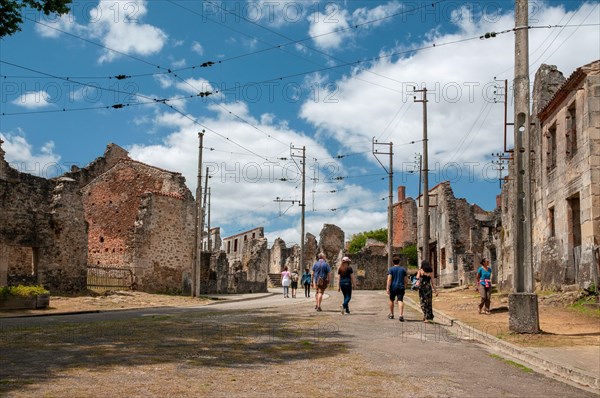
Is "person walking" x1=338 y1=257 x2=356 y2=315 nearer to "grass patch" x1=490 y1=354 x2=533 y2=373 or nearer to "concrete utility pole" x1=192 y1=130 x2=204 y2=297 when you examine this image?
"grass patch" x1=490 y1=354 x2=533 y2=373

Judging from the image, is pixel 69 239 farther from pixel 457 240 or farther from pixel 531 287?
pixel 457 240

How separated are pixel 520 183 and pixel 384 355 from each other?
18.6 ft

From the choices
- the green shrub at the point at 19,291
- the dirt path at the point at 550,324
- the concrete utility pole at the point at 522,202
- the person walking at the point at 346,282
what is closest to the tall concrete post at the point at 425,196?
the dirt path at the point at 550,324

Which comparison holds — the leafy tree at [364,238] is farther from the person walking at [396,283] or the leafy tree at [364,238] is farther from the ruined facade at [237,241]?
the person walking at [396,283]

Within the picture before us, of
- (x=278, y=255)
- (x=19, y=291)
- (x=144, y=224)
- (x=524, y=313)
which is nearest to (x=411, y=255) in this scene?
(x=278, y=255)

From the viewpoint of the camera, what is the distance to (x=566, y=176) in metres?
21.1

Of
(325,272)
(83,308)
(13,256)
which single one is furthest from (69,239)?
(325,272)

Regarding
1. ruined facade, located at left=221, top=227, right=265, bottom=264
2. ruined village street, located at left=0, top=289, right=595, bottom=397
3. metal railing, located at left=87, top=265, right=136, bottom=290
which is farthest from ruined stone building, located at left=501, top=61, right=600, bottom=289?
ruined facade, located at left=221, top=227, right=265, bottom=264

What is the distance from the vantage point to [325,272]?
18.3 meters

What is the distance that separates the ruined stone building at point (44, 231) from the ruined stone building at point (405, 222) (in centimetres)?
4731

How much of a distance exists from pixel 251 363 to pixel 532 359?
15.0 ft

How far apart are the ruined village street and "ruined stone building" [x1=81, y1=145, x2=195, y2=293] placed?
784 inches

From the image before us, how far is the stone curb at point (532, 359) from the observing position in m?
8.24

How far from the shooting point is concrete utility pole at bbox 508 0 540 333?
1252 cm
